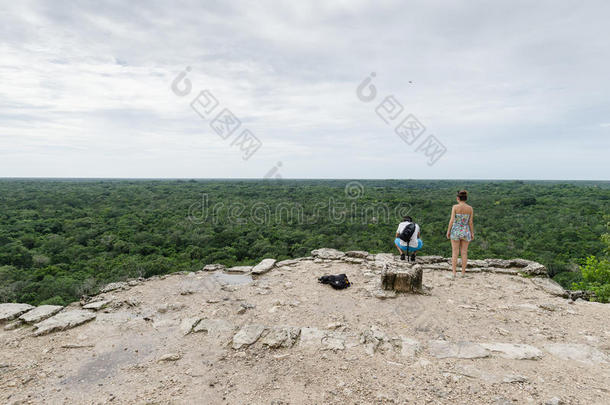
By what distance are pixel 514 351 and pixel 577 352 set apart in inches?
30.3

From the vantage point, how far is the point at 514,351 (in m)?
3.69

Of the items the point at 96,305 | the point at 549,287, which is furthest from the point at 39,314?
the point at 549,287

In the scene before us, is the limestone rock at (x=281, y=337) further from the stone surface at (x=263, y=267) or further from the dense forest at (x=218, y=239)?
the dense forest at (x=218, y=239)

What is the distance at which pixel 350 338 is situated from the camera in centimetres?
416

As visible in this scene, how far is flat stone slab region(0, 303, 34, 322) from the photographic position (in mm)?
4736

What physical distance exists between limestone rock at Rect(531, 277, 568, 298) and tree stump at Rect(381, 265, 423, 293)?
2.74 metres

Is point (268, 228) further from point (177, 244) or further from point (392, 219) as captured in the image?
point (392, 219)

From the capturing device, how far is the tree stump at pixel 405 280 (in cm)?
573

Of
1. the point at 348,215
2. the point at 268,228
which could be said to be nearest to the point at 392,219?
the point at 348,215

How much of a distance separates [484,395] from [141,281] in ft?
23.5

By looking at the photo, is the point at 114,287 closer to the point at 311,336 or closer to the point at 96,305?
the point at 96,305

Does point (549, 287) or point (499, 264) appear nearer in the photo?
point (549, 287)

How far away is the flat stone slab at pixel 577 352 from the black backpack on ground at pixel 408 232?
3.34 m

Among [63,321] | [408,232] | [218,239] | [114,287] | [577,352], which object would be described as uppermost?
[408,232]
